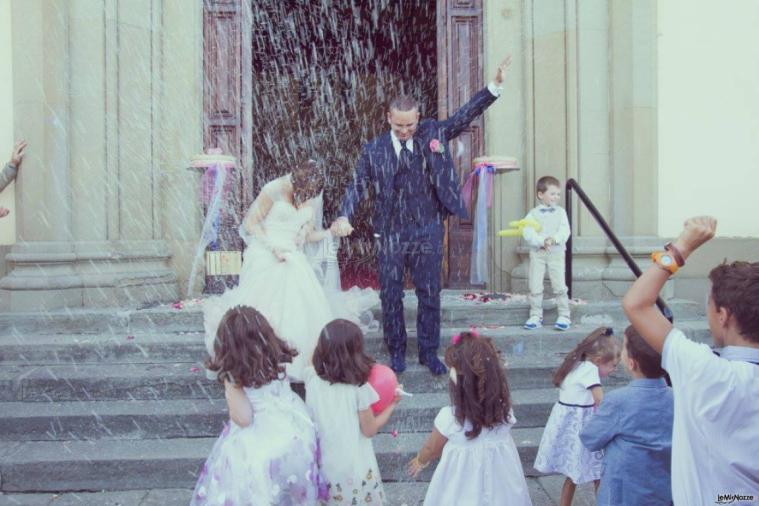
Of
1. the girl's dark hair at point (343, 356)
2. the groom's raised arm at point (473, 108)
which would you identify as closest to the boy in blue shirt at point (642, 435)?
the girl's dark hair at point (343, 356)

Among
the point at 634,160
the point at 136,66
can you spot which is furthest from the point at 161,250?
the point at 634,160

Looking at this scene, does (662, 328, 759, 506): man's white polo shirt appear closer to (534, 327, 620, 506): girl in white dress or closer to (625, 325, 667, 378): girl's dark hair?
(625, 325, 667, 378): girl's dark hair

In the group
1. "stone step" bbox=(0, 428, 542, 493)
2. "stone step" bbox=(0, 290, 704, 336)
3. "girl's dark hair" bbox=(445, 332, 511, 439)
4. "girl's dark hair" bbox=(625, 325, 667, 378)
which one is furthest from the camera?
"stone step" bbox=(0, 290, 704, 336)

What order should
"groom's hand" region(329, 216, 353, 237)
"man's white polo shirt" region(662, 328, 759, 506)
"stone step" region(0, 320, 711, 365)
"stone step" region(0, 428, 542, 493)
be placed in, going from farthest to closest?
"stone step" region(0, 320, 711, 365), "groom's hand" region(329, 216, 353, 237), "stone step" region(0, 428, 542, 493), "man's white polo shirt" region(662, 328, 759, 506)

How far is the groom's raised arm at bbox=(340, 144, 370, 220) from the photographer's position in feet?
17.5

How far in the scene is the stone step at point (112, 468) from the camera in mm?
4281

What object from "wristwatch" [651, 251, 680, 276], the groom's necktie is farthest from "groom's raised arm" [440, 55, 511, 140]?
"wristwatch" [651, 251, 680, 276]

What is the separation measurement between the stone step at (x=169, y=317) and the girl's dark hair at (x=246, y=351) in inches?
127

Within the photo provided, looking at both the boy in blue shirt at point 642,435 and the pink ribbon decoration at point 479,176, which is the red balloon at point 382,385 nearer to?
the boy in blue shirt at point 642,435

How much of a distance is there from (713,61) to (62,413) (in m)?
7.05

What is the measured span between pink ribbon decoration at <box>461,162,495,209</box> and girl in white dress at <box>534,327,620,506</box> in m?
3.94

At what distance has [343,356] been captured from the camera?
319cm

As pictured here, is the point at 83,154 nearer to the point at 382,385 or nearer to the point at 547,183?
the point at 547,183

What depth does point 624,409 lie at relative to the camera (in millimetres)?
2838
